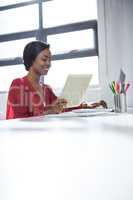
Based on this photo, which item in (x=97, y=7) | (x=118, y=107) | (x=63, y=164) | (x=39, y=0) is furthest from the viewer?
(x=39, y=0)

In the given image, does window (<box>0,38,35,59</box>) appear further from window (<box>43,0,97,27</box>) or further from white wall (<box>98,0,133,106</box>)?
white wall (<box>98,0,133,106</box>)

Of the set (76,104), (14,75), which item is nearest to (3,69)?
(14,75)

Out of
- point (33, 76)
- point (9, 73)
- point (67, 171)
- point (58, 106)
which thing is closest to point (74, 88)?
point (58, 106)

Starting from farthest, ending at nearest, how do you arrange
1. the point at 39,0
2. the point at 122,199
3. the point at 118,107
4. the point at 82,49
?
the point at 39,0
the point at 82,49
the point at 118,107
the point at 122,199

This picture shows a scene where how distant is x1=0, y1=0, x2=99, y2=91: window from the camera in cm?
353

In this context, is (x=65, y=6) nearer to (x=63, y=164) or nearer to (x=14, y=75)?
(x=14, y=75)

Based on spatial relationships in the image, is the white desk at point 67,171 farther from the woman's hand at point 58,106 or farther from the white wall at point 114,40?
the white wall at point 114,40

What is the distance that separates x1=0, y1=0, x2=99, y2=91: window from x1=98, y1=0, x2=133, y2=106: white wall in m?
0.24

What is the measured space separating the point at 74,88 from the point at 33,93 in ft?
1.05

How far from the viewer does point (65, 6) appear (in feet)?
12.1

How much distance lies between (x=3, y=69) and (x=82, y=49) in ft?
3.80

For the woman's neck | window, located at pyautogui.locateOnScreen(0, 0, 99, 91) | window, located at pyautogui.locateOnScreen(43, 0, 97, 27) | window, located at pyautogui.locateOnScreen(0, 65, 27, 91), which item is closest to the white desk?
the woman's neck

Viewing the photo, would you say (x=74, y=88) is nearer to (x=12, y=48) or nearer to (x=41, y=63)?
(x=41, y=63)

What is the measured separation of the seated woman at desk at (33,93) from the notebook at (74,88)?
47mm
